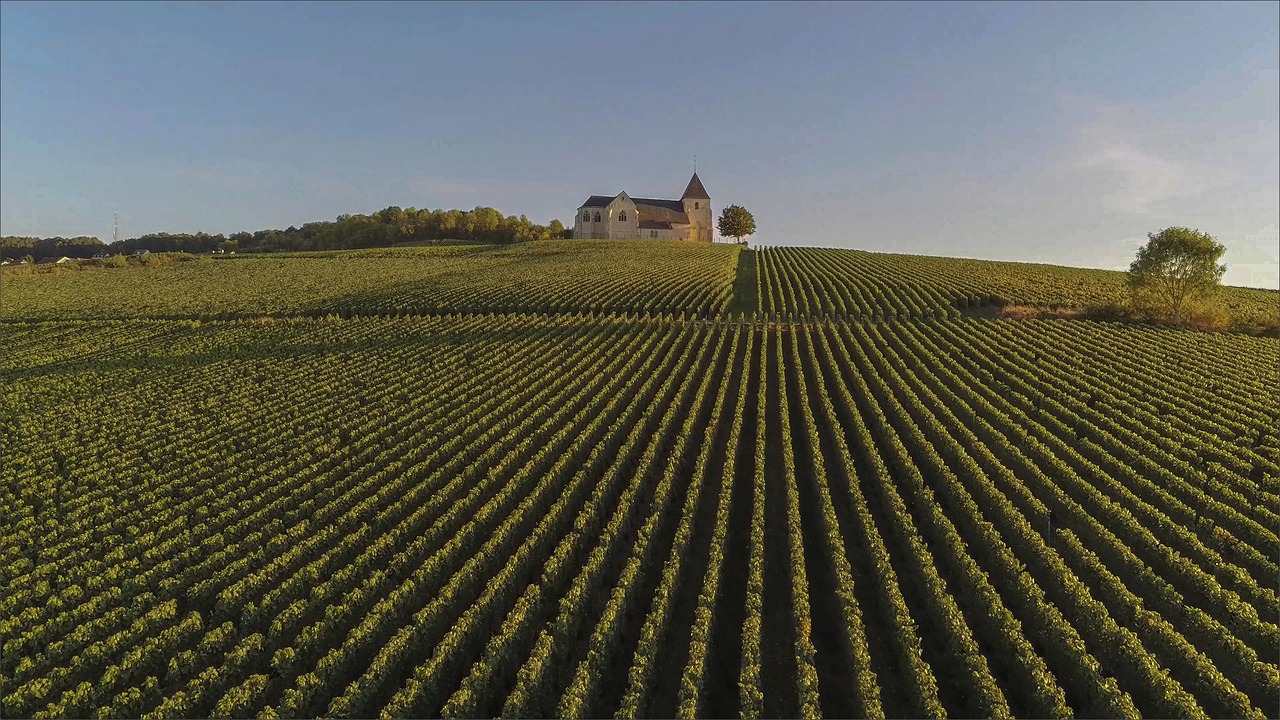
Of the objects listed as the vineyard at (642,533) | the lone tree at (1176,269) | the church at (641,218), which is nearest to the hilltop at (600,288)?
the lone tree at (1176,269)

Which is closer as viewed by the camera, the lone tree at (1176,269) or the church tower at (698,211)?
the lone tree at (1176,269)

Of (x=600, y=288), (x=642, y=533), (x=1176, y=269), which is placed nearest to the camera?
(x=642, y=533)

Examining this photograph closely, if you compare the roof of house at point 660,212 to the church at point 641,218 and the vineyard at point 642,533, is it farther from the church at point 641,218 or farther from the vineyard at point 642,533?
the vineyard at point 642,533

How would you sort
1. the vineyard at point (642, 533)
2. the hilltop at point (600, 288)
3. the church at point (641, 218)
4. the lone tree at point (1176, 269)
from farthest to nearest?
the church at point (641, 218), the hilltop at point (600, 288), the lone tree at point (1176, 269), the vineyard at point (642, 533)

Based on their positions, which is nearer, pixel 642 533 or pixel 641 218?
pixel 642 533

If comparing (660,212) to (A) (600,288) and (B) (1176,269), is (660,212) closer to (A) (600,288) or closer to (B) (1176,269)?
(A) (600,288)

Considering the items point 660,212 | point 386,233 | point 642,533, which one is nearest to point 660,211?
point 660,212
